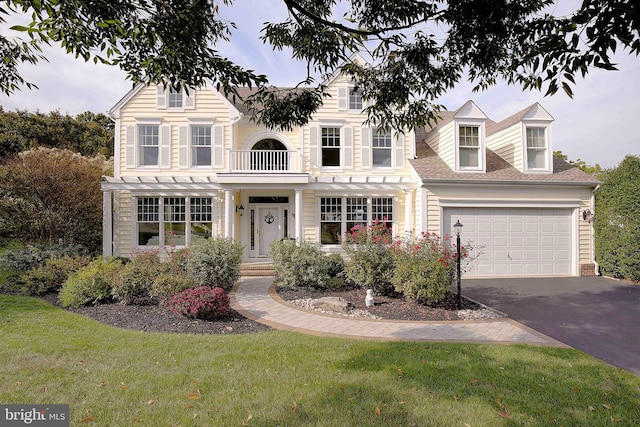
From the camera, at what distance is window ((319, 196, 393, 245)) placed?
1308cm

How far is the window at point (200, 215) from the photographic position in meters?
13.0

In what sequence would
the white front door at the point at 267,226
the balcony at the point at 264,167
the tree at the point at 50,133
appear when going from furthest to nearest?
the tree at the point at 50,133, the white front door at the point at 267,226, the balcony at the point at 264,167

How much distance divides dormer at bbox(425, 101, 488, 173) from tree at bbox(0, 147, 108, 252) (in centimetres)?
1408

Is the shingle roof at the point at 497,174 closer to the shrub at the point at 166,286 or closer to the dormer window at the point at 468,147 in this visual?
the dormer window at the point at 468,147

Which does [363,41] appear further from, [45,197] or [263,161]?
[45,197]

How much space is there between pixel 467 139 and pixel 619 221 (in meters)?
5.56

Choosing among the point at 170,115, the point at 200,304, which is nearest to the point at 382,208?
the point at 200,304

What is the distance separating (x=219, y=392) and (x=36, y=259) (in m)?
10.3

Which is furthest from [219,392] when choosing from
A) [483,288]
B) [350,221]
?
[350,221]

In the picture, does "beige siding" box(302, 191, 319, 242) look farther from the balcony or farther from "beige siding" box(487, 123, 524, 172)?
"beige siding" box(487, 123, 524, 172)

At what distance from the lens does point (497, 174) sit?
38.8 feet

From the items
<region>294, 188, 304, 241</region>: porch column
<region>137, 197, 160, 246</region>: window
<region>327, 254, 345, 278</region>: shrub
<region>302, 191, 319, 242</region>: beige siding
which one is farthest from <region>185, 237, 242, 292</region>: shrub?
<region>137, 197, 160, 246</region>: window

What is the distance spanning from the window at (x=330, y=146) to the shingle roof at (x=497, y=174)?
3.06 m

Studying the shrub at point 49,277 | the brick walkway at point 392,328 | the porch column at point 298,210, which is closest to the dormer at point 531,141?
the brick walkway at point 392,328
